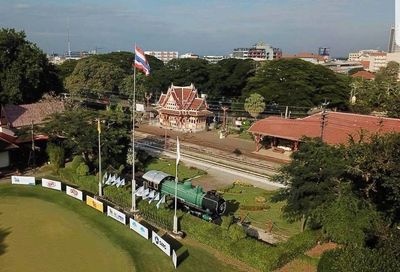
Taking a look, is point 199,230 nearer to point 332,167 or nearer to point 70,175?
point 332,167

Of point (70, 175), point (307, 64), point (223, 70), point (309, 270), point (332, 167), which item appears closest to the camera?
point (309, 270)

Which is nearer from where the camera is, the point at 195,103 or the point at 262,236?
the point at 262,236

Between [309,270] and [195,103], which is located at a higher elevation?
[195,103]

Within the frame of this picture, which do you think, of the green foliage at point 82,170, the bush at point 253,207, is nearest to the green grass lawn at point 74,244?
the green foliage at point 82,170

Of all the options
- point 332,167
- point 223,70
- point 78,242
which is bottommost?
point 78,242

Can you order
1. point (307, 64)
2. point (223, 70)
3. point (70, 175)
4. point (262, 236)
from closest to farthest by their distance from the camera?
1. point (262, 236)
2. point (70, 175)
3. point (307, 64)
4. point (223, 70)

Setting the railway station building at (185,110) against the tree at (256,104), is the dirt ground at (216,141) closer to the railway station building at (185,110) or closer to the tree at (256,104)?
the railway station building at (185,110)

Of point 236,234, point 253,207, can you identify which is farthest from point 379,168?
point 253,207

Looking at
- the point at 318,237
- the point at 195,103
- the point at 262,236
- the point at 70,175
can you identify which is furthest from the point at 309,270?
the point at 195,103
